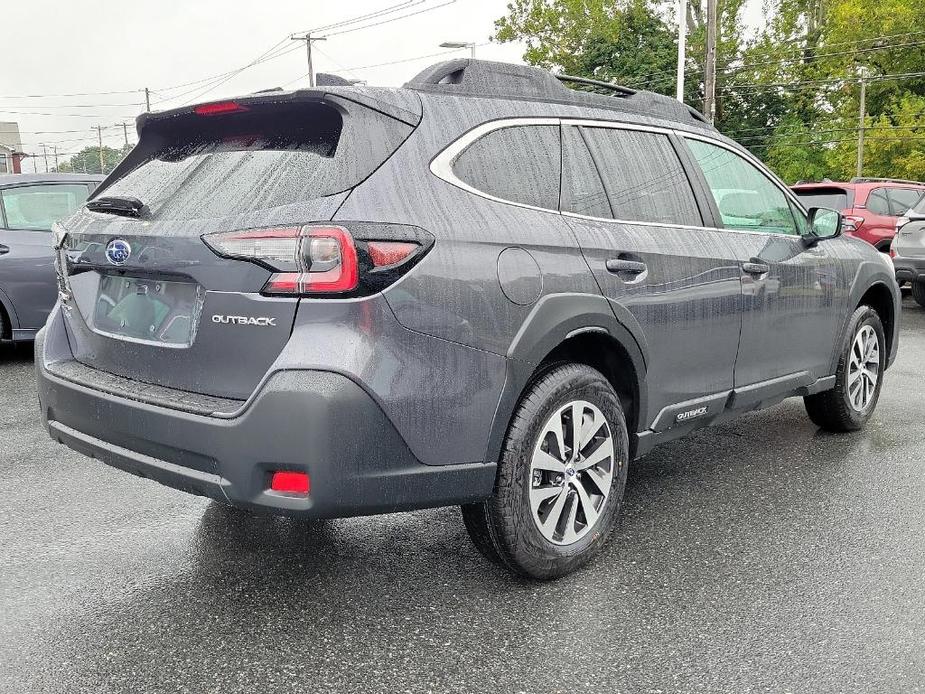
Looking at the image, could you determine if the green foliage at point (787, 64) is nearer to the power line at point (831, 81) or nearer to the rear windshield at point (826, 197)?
the power line at point (831, 81)

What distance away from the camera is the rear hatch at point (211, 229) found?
8.63 ft

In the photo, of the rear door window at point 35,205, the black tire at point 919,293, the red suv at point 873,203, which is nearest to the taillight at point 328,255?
the rear door window at point 35,205

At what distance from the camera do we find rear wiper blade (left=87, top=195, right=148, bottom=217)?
3031mm

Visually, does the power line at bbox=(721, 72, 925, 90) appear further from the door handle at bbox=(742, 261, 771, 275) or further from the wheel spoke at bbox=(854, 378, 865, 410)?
the door handle at bbox=(742, 261, 771, 275)

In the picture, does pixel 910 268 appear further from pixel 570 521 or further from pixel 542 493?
pixel 542 493

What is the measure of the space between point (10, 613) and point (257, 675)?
987 millimetres

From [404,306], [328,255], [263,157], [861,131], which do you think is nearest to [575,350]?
[404,306]

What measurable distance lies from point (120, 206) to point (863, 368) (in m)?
4.19

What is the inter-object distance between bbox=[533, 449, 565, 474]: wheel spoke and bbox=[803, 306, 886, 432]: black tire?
2548 millimetres

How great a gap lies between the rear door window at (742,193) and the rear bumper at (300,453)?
1.96 m

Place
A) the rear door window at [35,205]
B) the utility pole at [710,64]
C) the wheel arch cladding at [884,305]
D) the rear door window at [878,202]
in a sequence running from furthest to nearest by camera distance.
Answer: the utility pole at [710,64], the rear door window at [878,202], the rear door window at [35,205], the wheel arch cladding at [884,305]

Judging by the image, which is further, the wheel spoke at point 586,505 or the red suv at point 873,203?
the red suv at point 873,203

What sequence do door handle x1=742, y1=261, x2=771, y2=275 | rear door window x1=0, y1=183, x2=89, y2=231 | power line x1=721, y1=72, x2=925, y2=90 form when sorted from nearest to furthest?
door handle x1=742, y1=261, x2=771, y2=275, rear door window x1=0, y1=183, x2=89, y2=231, power line x1=721, y1=72, x2=925, y2=90

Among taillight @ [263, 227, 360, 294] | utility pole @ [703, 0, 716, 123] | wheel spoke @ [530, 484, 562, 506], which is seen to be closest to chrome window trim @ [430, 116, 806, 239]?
taillight @ [263, 227, 360, 294]
